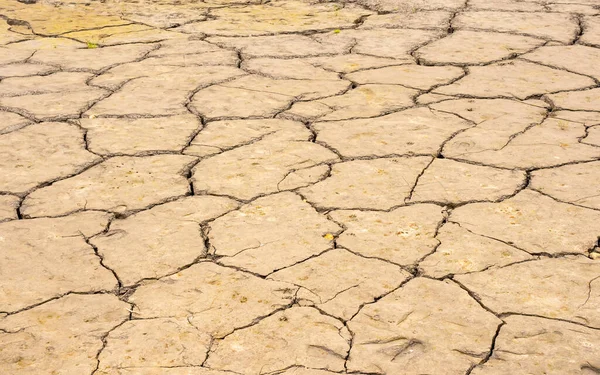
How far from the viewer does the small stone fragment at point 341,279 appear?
1.98m

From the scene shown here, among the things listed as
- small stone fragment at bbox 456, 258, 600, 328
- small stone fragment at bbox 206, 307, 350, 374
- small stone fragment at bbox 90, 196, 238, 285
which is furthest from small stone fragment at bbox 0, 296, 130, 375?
small stone fragment at bbox 456, 258, 600, 328

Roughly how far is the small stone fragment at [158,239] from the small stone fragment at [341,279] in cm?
27

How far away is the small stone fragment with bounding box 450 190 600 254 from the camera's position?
2.22 m

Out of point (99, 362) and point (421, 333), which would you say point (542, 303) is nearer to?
point (421, 333)

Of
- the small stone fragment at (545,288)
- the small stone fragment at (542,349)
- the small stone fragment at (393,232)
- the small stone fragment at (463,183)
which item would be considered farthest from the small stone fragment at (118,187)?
the small stone fragment at (542,349)

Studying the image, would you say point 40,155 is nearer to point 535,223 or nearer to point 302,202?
point 302,202

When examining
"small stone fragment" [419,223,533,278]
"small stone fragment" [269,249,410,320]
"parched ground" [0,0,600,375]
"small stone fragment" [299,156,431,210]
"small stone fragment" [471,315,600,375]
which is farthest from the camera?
"small stone fragment" [299,156,431,210]

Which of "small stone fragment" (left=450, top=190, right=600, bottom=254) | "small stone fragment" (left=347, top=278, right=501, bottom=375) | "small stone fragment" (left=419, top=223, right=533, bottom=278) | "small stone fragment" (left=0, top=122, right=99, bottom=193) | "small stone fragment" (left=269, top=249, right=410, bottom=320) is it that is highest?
"small stone fragment" (left=347, top=278, right=501, bottom=375)

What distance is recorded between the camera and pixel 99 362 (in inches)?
70.1

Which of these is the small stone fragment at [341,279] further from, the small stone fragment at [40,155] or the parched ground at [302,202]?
the small stone fragment at [40,155]

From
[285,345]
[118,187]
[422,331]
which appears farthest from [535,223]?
[118,187]

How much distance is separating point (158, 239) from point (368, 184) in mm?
667

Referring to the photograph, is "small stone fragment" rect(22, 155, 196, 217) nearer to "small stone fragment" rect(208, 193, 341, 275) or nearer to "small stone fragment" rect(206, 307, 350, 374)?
"small stone fragment" rect(208, 193, 341, 275)

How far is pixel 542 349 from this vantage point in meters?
1.79
